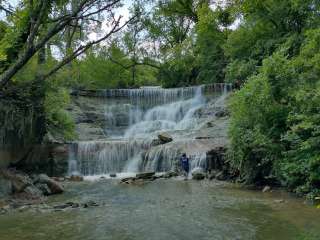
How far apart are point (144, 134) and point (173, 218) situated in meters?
17.5

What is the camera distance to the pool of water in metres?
9.47

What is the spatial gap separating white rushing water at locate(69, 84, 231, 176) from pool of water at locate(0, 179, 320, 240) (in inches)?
234

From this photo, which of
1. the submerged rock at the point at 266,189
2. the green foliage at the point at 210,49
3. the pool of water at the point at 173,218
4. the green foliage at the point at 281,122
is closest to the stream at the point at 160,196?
the pool of water at the point at 173,218

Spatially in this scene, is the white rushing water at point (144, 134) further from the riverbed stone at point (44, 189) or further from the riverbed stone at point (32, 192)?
the riverbed stone at point (32, 192)

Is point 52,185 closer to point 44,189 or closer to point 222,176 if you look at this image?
point 44,189

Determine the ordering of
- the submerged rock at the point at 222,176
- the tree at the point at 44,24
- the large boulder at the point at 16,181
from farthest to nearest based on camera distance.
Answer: the submerged rock at the point at 222,176 → the large boulder at the point at 16,181 → the tree at the point at 44,24

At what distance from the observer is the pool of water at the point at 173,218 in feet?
31.1

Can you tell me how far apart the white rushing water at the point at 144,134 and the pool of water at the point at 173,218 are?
5.93m

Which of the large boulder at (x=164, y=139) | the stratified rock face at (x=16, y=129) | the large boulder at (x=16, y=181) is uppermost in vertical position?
the stratified rock face at (x=16, y=129)

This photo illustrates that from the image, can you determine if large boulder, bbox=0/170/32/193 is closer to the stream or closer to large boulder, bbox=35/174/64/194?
→ large boulder, bbox=35/174/64/194

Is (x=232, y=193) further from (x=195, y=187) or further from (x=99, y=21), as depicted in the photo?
(x=99, y=21)

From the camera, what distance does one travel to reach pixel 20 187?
15.0m

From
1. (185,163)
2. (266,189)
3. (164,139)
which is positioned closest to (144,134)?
(164,139)

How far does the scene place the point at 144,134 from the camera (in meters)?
28.5
